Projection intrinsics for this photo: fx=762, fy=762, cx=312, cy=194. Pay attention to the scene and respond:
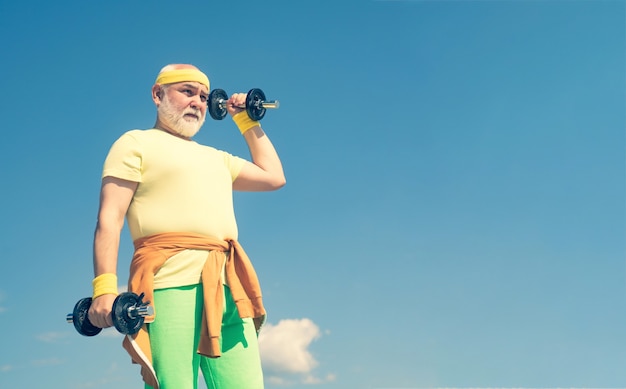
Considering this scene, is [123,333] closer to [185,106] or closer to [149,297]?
[149,297]

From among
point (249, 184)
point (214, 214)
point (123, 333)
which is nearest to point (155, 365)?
point (123, 333)

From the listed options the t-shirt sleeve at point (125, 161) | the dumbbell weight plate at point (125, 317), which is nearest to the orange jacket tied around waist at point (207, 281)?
the dumbbell weight plate at point (125, 317)

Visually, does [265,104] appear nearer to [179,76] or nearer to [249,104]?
[249,104]

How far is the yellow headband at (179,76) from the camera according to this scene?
5488 millimetres

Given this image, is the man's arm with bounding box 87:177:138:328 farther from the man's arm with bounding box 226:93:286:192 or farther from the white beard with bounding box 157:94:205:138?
the man's arm with bounding box 226:93:286:192

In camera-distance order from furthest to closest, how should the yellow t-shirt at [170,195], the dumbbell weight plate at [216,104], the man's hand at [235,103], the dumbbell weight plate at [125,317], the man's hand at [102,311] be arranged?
1. the man's hand at [235,103]
2. the dumbbell weight plate at [216,104]
3. the yellow t-shirt at [170,195]
4. the man's hand at [102,311]
5. the dumbbell weight plate at [125,317]

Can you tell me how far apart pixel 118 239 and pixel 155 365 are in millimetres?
844

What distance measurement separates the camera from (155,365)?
4.79 meters

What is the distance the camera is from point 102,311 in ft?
15.3

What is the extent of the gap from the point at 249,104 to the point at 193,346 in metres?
2.07

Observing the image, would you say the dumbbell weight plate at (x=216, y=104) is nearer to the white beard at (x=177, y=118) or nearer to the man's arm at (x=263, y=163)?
the man's arm at (x=263, y=163)

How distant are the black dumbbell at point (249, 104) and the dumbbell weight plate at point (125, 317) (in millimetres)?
1912

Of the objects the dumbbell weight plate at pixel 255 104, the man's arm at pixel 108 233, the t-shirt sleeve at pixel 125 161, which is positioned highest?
the dumbbell weight plate at pixel 255 104

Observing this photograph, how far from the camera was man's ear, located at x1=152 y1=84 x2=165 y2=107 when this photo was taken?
556 cm
